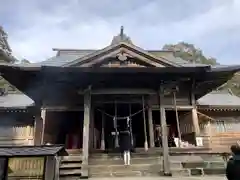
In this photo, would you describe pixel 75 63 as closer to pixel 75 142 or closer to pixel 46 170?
pixel 75 142

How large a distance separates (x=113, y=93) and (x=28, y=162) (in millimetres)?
5100

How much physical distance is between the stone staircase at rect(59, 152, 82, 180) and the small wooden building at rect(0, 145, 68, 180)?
9.48ft

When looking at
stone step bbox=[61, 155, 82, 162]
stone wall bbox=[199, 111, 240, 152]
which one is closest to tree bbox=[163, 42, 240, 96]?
stone wall bbox=[199, 111, 240, 152]

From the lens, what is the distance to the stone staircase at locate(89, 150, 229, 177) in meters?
8.99

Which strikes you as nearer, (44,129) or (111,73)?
(111,73)

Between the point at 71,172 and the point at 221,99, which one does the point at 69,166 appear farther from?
the point at 221,99

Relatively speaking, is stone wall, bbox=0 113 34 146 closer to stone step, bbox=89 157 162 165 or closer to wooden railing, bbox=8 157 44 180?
stone step, bbox=89 157 162 165

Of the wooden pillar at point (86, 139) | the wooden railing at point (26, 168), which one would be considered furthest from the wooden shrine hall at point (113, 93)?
the wooden railing at point (26, 168)

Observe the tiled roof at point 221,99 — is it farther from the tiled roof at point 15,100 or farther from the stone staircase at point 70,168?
the tiled roof at point 15,100

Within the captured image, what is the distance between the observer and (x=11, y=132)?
1543 centimetres

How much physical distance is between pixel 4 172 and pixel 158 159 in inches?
232

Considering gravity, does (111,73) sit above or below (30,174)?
above

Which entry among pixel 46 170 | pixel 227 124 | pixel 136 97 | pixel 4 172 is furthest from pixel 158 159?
pixel 227 124

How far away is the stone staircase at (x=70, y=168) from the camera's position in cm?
892
